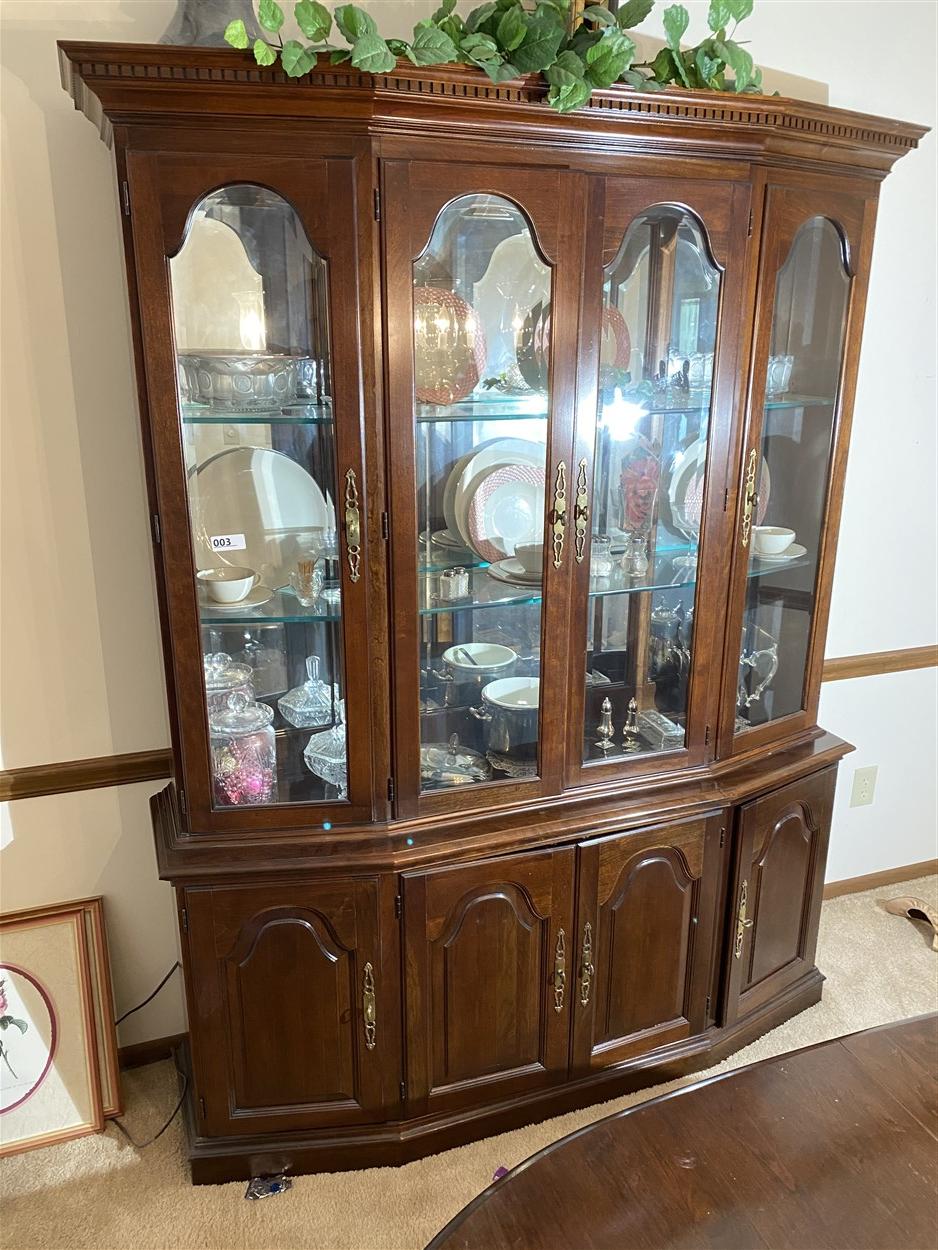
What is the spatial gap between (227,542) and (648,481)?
797 millimetres

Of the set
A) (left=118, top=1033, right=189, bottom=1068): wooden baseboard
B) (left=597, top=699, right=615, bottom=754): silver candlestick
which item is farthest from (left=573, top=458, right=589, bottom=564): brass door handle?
(left=118, top=1033, right=189, bottom=1068): wooden baseboard

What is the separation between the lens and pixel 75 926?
1946 millimetres

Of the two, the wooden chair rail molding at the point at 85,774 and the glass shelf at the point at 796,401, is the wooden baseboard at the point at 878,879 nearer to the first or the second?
the glass shelf at the point at 796,401

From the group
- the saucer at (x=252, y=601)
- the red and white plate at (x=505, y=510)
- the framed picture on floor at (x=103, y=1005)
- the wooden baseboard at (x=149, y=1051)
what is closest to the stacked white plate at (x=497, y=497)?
the red and white plate at (x=505, y=510)

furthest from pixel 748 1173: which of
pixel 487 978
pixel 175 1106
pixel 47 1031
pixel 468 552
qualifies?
pixel 47 1031

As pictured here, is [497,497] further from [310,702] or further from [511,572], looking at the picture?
[310,702]

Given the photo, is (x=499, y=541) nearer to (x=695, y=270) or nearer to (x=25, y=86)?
(x=695, y=270)

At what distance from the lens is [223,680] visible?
163 centimetres

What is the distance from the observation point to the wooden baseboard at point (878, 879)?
Result: 2.79 m

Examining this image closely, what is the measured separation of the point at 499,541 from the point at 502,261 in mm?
480

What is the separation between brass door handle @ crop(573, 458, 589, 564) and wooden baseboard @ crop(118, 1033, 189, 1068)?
1443 mm

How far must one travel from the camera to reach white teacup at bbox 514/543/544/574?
1.69m

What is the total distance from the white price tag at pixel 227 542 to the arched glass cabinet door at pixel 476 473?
0.89ft

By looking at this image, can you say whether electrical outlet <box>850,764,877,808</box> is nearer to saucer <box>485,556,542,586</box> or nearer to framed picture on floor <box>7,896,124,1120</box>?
saucer <box>485,556,542,586</box>
